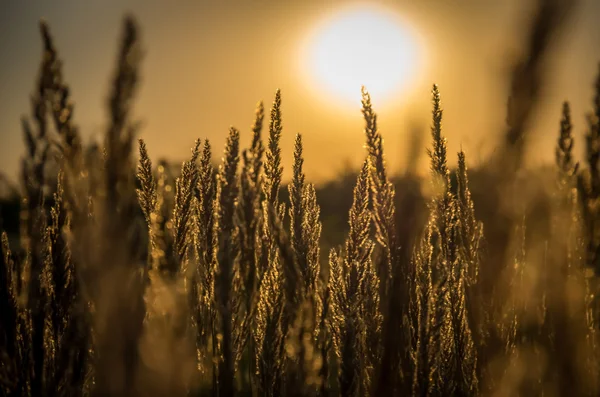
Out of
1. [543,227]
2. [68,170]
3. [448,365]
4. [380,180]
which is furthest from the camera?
[543,227]

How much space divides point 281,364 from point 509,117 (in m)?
1.18

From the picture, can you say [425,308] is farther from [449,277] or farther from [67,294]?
[67,294]

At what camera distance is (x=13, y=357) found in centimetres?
167

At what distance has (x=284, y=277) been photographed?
1492mm

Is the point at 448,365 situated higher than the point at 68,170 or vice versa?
the point at 68,170

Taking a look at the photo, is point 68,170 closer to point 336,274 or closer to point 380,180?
point 380,180

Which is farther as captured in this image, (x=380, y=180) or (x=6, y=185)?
(x=6, y=185)

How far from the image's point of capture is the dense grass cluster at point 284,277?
1.17 metres

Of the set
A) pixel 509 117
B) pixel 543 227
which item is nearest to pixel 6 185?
pixel 509 117

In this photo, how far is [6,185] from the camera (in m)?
1.83

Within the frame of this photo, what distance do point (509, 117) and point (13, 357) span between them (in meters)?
1.60

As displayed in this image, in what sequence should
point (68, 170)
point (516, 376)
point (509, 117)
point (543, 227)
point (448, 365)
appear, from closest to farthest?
point (509, 117) < point (68, 170) < point (516, 376) < point (448, 365) < point (543, 227)

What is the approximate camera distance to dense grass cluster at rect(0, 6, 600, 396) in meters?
1.17

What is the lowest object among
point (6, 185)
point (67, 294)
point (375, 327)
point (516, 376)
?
point (516, 376)
